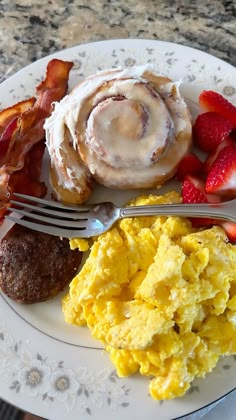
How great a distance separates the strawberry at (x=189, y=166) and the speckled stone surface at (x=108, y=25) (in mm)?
524

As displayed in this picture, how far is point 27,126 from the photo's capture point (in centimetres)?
160

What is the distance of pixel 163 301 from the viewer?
1.31 meters

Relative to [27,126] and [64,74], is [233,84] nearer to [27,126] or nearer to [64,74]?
[64,74]

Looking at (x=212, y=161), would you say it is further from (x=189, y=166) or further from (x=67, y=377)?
(x=67, y=377)

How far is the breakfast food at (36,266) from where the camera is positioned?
1479 millimetres

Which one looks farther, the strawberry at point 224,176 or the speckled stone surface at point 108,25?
the speckled stone surface at point 108,25

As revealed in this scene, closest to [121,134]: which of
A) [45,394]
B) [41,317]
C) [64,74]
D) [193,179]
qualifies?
[193,179]

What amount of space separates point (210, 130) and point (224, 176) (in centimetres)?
15

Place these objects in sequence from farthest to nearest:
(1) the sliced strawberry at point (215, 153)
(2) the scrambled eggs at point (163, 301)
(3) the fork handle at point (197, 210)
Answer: (1) the sliced strawberry at point (215, 153) < (3) the fork handle at point (197, 210) < (2) the scrambled eggs at point (163, 301)

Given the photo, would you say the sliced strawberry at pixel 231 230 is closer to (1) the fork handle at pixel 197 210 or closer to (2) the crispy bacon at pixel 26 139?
(1) the fork handle at pixel 197 210

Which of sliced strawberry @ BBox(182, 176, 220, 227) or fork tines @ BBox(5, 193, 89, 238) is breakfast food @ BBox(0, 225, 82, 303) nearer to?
fork tines @ BBox(5, 193, 89, 238)

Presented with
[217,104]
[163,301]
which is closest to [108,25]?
[217,104]

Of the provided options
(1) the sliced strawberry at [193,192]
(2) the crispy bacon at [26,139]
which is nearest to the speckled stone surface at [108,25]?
(2) the crispy bacon at [26,139]

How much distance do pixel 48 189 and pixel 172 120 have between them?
0.38m
